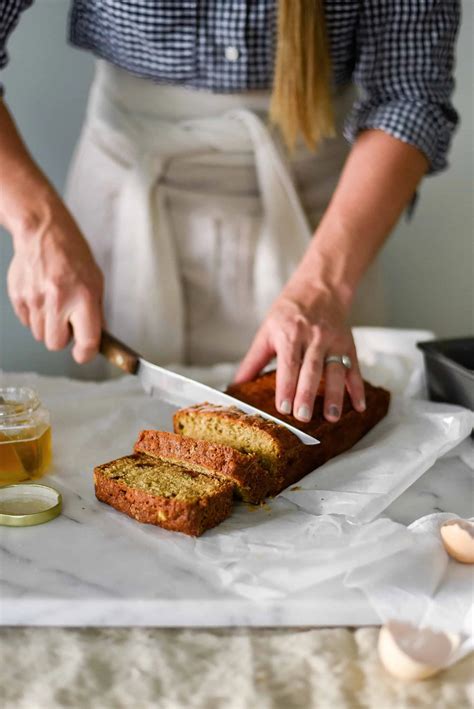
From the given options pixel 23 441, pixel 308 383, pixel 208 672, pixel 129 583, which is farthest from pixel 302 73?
pixel 208 672

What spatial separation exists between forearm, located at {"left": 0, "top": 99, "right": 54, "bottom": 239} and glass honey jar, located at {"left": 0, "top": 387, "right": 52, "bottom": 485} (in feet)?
1.23

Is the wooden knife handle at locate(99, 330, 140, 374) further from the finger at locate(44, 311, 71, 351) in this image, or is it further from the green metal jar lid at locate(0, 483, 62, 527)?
the green metal jar lid at locate(0, 483, 62, 527)

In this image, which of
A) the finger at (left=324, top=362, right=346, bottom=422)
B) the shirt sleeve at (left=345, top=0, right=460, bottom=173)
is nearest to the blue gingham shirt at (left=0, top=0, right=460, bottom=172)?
the shirt sleeve at (left=345, top=0, right=460, bottom=173)

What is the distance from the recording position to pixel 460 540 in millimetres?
1094

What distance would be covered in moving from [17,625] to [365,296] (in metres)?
1.33

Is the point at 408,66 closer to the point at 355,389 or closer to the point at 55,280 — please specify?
the point at 355,389

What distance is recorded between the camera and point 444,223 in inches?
106

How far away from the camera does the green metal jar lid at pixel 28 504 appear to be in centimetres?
117

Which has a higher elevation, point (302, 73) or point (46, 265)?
point (302, 73)

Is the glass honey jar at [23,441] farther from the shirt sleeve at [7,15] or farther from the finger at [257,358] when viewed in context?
the shirt sleeve at [7,15]

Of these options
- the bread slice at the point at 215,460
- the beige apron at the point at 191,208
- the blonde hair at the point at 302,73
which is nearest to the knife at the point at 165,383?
the bread slice at the point at 215,460

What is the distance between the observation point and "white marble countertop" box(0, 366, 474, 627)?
1005mm

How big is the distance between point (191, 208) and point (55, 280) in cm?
54

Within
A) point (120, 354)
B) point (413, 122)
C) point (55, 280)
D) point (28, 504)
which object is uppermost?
point (413, 122)
